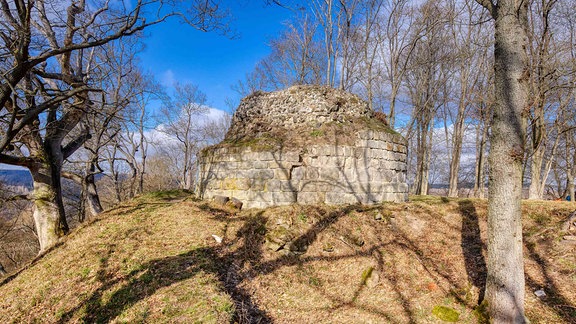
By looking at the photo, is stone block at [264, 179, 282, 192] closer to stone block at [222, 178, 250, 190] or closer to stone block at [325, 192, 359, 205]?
stone block at [222, 178, 250, 190]

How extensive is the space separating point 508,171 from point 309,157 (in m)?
4.47

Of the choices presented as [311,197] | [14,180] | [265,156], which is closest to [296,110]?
[265,156]

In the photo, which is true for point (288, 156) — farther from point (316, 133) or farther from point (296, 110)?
point (296, 110)

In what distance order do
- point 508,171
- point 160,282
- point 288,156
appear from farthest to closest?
point 288,156, point 160,282, point 508,171

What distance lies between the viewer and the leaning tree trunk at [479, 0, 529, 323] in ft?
11.9

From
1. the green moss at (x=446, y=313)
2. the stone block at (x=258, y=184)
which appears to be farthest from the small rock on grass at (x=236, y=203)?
the green moss at (x=446, y=313)

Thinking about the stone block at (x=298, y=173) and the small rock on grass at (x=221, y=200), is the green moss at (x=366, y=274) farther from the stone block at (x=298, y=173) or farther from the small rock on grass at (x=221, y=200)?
the small rock on grass at (x=221, y=200)

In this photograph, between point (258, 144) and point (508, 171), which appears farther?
point (258, 144)

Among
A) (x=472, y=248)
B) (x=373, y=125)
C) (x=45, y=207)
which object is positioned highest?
(x=373, y=125)

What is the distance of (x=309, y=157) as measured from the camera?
7.42m

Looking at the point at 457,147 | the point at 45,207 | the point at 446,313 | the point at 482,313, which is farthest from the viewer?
the point at 457,147

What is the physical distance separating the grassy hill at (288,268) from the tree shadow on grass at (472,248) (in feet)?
0.10

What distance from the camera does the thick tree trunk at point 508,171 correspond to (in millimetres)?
3625

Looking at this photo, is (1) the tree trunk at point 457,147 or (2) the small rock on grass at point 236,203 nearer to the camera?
(2) the small rock on grass at point 236,203
